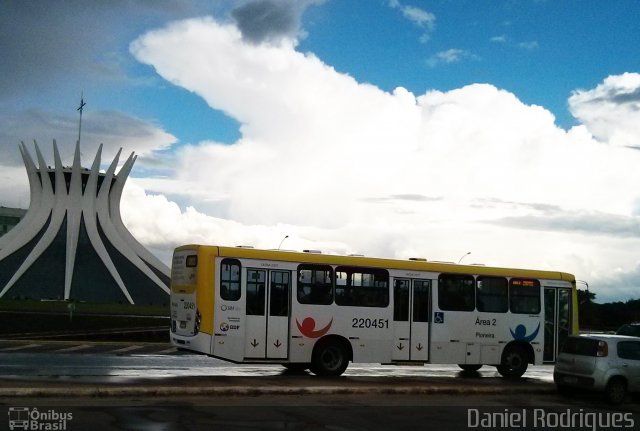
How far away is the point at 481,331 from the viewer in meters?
20.4

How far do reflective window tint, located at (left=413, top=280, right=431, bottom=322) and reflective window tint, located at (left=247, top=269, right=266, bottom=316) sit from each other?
427cm

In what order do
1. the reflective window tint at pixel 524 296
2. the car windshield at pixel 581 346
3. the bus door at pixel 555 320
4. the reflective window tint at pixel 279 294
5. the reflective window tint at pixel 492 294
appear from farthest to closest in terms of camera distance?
the bus door at pixel 555 320
the reflective window tint at pixel 524 296
the reflective window tint at pixel 492 294
the reflective window tint at pixel 279 294
the car windshield at pixel 581 346

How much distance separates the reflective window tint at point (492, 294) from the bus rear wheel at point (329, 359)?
422 cm

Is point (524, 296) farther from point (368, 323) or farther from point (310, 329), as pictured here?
point (310, 329)

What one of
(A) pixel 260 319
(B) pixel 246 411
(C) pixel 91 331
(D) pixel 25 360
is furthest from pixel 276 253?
(C) pixel 91 331

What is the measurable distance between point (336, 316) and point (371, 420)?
600cm

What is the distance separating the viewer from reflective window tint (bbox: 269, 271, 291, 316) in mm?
17953

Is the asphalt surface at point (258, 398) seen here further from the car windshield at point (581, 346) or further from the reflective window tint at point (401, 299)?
the reflective window tint at point (401, 299)

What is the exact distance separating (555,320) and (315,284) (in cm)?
766

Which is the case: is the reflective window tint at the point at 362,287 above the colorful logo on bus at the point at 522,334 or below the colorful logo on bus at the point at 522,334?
above

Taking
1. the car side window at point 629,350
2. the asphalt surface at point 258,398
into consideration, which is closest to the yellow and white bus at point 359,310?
the asphalt surface at point 258,398

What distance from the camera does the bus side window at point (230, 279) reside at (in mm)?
17372

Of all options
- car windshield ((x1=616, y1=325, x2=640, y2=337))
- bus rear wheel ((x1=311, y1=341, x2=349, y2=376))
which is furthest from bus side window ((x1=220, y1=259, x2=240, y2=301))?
car windshield ((x1=616, y1=325, x2=640, y2=337))

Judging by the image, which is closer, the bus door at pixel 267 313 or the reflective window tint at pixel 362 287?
the bus door at pixel 267 313
